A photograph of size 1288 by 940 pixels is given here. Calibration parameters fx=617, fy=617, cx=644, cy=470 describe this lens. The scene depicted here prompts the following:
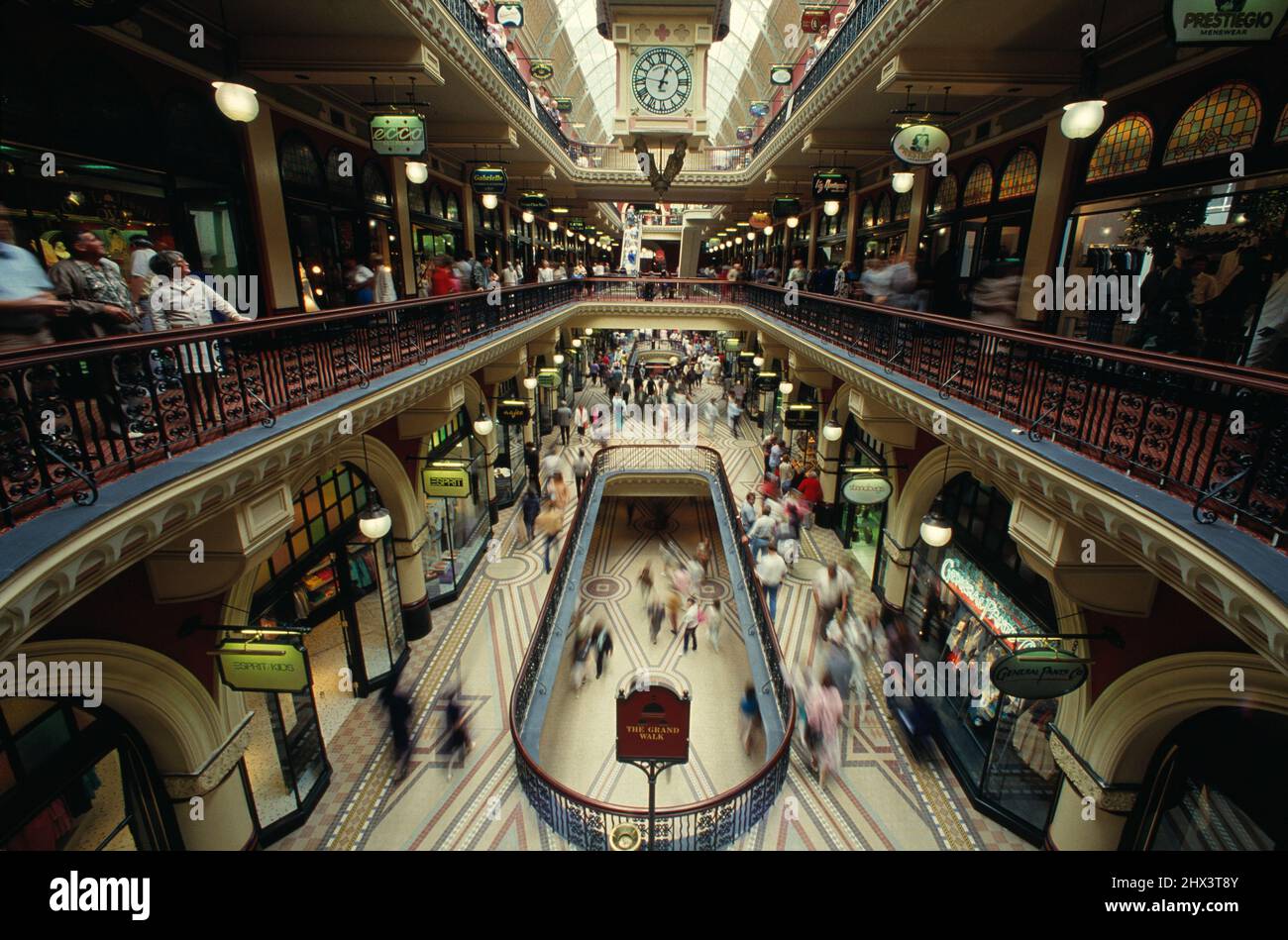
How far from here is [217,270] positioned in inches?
271

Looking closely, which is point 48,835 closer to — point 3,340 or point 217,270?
point 3,340

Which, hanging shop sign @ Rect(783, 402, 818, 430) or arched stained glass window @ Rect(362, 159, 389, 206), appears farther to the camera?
hanging shop sign @ Rect(783, 402, 818, 430)

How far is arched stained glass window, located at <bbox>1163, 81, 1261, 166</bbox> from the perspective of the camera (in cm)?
500

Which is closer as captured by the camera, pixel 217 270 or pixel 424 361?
pixel 217 270

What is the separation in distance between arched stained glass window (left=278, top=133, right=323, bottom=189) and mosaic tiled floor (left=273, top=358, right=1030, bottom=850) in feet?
23.2

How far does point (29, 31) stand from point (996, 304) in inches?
354

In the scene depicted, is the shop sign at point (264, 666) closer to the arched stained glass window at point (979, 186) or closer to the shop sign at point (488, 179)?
the shop sign at point (488, 179)

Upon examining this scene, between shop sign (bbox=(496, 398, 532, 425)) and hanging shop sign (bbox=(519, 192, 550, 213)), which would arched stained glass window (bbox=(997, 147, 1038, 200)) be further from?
hanging shop sign (bbox=(519, 192, 550, 213))

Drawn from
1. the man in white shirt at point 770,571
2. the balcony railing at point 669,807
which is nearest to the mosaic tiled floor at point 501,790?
the balcony railing at point 669,807

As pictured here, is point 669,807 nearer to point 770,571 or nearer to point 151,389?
point 770,571

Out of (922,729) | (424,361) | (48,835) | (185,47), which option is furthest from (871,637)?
(185,47)

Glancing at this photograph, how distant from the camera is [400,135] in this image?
7.37 meters

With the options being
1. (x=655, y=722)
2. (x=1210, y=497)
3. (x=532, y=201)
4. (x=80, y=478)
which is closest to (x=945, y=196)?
(x=1210, y=497)

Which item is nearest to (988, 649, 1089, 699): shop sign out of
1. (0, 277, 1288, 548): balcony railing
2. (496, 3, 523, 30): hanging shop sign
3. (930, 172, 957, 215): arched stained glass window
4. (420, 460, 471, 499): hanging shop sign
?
(0, 277, 1288, 548): balcony railing
